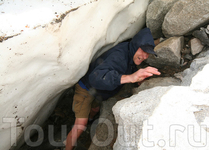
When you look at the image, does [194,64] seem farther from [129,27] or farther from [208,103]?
[129,27]

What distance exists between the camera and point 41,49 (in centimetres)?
126

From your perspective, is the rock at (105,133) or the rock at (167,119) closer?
the rock at (167,119)

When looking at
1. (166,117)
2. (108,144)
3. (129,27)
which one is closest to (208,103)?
(166,117)

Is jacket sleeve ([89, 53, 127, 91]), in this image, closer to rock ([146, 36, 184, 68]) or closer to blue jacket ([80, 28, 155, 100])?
blue jacket ([80, 28, 155, 100])

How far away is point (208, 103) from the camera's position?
1121mm

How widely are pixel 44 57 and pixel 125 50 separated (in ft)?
3.26

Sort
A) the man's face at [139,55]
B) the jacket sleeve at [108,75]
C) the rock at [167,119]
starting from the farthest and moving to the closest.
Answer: the man's face at [139,55]
the jacket sleeve at [108,75]
the rock at [167,119]

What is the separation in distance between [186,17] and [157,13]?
16.6 inches

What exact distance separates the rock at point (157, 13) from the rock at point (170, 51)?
337 mm

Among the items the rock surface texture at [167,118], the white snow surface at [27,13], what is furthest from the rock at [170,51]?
the white snow surface at [27,13]

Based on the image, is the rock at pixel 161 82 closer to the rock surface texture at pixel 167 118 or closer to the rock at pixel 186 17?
the rock surface texture at pixel 167 118

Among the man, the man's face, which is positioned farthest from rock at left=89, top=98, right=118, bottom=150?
the man's face

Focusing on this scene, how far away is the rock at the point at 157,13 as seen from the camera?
6.79 ft

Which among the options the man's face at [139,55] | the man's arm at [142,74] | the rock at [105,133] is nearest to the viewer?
the man's arm at [142,74]
